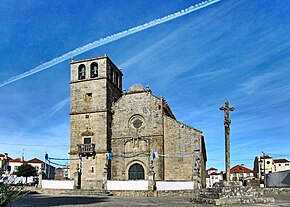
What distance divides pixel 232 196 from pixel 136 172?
15.8 meters

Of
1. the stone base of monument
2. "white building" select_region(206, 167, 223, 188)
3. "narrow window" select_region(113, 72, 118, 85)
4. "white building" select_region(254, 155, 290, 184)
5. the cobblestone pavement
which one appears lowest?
"white building" select_region(206, 167, 223, 188)

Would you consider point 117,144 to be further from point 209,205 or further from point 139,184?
point 209,205

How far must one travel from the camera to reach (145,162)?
89.0 ft

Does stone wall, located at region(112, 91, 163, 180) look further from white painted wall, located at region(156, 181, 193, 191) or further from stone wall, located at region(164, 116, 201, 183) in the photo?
white painted wall, located at region(156, 181, 193, 191)

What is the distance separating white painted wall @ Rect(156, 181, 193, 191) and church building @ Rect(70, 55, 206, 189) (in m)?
2.24

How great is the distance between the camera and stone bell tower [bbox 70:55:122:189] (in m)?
27.1

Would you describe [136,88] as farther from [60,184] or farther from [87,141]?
[60,184]

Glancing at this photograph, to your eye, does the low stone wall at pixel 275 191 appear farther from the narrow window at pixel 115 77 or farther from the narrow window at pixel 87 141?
the narrow window at pixel 115 77

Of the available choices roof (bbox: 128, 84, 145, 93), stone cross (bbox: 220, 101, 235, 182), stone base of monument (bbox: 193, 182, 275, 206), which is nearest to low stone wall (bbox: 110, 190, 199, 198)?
stone cross (bbox: 220, 101, 235, 182)

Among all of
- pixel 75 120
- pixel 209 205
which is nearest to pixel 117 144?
pixel 75 120

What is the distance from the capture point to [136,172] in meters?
27.3

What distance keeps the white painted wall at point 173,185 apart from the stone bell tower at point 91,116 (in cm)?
595

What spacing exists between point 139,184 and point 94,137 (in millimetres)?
7876

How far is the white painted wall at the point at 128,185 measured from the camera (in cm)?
2164
